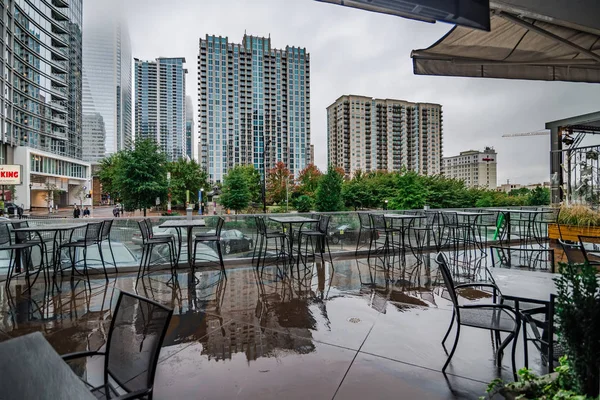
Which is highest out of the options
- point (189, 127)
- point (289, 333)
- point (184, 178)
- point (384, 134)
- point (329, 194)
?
point (189, 127)

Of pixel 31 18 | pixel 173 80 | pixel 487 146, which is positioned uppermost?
pixel 173 80

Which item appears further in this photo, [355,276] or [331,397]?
[355,276]

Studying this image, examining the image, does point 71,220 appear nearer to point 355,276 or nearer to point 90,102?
point 355,276

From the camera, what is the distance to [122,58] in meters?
97.9

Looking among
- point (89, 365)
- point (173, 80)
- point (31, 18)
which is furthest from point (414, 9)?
point (173, 80)

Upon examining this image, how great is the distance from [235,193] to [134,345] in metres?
31.1

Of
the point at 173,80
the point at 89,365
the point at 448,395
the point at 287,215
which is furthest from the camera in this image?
the point at 173,80

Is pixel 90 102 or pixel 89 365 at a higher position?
pixel 90 102

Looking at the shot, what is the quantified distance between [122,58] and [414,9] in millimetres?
116863

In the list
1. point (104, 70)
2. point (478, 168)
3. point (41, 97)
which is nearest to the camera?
point (41, 97)

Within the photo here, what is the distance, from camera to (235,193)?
1265 inches

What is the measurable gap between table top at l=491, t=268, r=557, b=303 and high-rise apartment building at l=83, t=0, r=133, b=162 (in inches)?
3846

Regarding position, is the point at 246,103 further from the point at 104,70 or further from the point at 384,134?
the point at 384,134

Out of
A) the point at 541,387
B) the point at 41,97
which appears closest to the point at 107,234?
the point at 541,387
